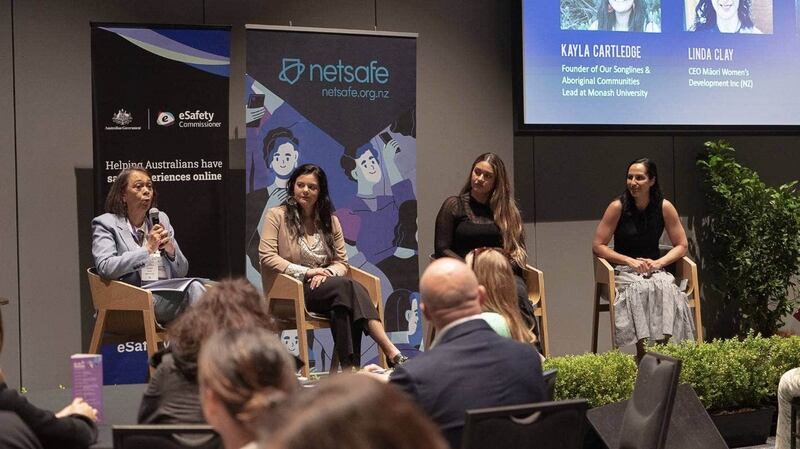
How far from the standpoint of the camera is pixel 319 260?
598 centimetres

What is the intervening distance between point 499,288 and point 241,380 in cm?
242

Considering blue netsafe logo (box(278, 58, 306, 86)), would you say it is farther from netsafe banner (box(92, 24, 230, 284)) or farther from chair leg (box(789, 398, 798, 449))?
chair leg (box(789, 398, 798, 449))

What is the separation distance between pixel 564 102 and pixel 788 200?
5.93 feet

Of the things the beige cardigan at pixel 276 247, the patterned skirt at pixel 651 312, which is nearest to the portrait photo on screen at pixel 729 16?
the patterned skirt at pixel 651 312

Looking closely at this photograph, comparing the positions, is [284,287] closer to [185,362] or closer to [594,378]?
[594,378]

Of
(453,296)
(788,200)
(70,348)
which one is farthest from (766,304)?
(453,296)

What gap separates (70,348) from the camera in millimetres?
6434

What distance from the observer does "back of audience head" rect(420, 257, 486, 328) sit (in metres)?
2.99

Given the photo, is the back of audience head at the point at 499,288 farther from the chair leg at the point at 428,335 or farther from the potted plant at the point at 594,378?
the chair leg at the point at 428,335

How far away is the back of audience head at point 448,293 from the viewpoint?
9.80ft

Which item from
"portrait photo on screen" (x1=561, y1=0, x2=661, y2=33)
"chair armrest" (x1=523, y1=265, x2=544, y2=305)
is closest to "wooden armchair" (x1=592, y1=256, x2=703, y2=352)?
"chair armrest" (x1=523, y1=265, x2=544, y2=305)

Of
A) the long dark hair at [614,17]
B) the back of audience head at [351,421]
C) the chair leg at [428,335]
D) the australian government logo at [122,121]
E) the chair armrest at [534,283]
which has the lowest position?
the chair leg at [428,335]

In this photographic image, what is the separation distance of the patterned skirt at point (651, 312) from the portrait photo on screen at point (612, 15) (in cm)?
205

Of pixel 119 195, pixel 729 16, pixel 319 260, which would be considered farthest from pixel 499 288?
pixel 729 16
